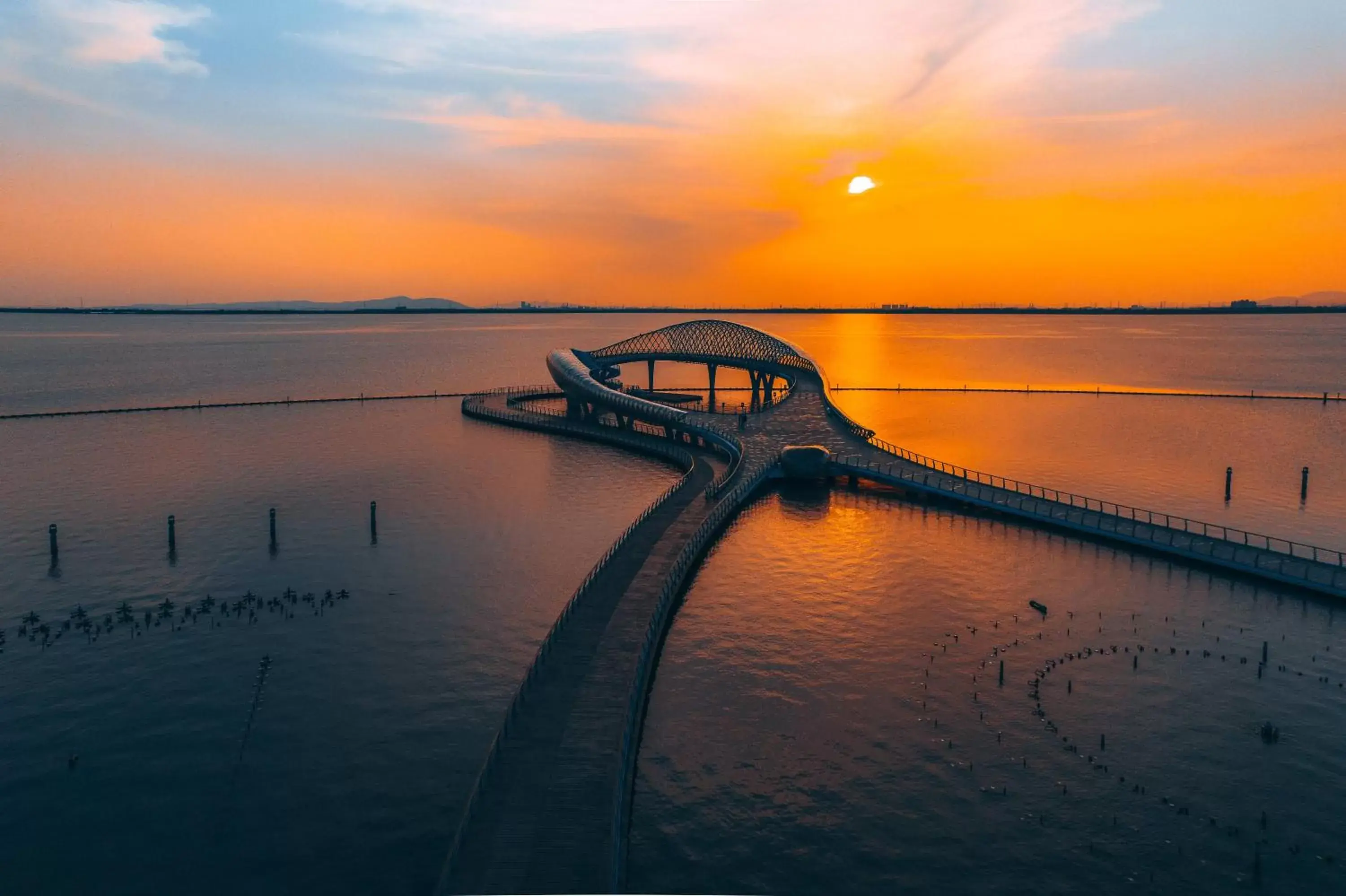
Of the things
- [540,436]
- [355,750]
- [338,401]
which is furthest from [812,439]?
[338,401]

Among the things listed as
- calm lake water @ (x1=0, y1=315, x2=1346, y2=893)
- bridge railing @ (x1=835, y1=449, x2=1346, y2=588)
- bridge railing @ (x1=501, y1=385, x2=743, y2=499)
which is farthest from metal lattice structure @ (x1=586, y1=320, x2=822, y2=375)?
calm lake water @ (x1=0, y1=315, x2=1346, y2=893)

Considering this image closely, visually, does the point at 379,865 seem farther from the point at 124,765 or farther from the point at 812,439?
the point at 812,439

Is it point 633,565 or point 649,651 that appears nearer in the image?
point 649,651

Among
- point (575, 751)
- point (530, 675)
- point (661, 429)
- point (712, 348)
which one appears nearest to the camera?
point (575, 751)

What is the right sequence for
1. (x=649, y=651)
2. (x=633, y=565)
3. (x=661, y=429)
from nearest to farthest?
(x=649, y=651), (x=633, y=565), (x=661, y=429)

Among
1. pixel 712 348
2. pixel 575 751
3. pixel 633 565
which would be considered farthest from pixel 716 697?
pixel 712 348

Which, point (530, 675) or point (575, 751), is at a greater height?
point (530, 675)

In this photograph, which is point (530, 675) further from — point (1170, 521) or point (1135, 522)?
point (1170, 521)
